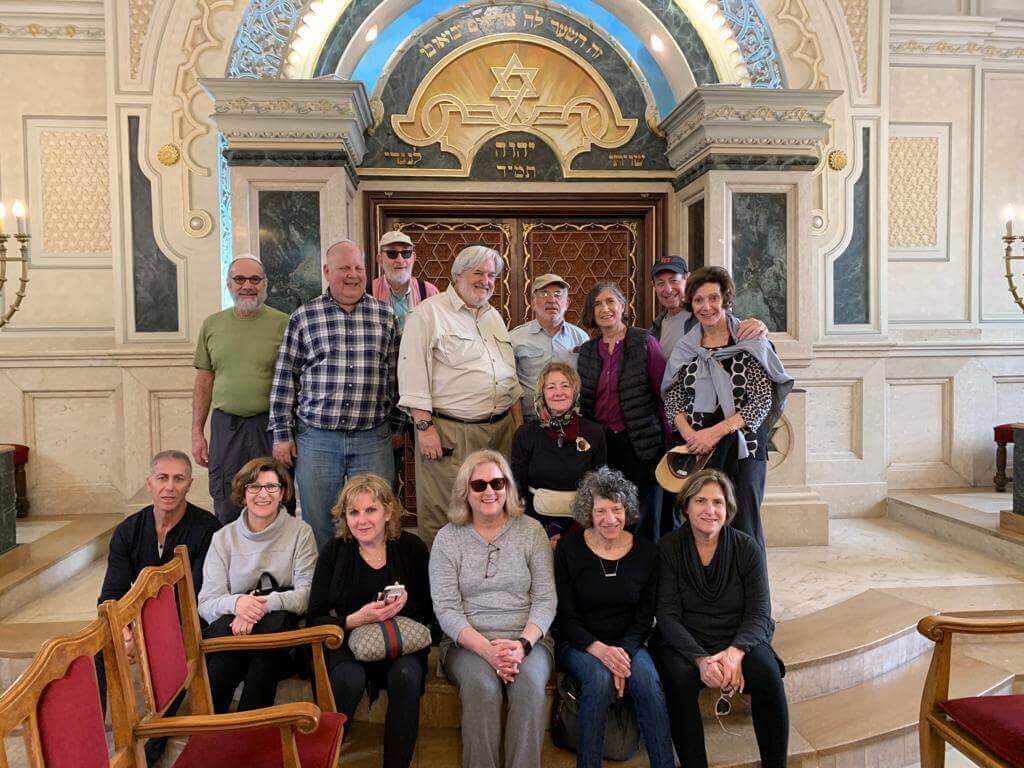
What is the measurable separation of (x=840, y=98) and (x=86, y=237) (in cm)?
528

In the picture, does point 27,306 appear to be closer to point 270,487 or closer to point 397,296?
point 397,296

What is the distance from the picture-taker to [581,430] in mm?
2738

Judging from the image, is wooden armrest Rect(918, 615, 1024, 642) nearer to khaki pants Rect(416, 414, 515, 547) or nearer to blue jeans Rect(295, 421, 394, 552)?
khaki pants Rect(416, 414, 515, 547)

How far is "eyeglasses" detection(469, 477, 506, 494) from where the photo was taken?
2.43 metres

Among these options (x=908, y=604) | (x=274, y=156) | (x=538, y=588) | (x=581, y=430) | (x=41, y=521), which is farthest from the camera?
(x=41, y=521)

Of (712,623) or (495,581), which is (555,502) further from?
(712,623)

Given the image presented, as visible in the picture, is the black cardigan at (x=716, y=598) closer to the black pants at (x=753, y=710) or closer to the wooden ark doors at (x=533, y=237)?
the black pants at (x=753, y=710)

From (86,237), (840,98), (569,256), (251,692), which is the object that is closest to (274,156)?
(86,237)

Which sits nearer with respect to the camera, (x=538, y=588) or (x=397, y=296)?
(x=538, y=588)

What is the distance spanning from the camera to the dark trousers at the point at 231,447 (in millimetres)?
3008

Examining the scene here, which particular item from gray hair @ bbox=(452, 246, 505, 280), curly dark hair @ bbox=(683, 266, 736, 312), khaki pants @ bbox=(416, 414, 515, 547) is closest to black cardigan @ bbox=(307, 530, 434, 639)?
khaki pants @ bbox=(416, 414, 515, 547)

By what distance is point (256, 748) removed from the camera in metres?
1.87

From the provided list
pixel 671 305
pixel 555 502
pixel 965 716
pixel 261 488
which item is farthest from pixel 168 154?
pixel 965 716

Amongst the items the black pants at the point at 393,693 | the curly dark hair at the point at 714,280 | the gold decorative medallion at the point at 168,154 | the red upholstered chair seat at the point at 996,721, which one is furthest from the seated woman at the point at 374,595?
the gold decorative medallion at the point at 168,154
